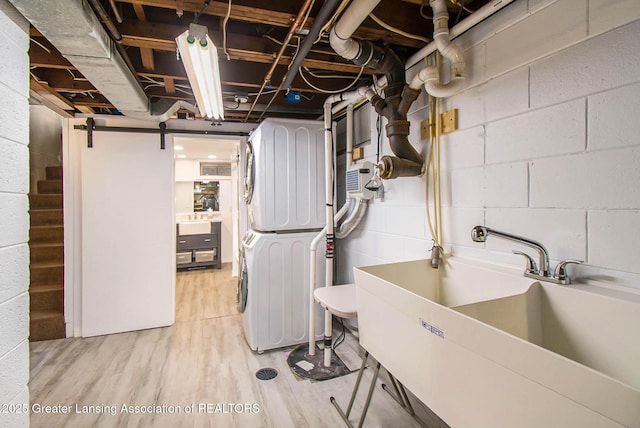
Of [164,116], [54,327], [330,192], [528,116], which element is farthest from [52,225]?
[528,116]

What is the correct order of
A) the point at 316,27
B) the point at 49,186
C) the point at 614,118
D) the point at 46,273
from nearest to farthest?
the point at 614,118 < the point at 316,27 < the point at 46,273 < the point at 49,186

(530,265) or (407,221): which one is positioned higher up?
(407,221)

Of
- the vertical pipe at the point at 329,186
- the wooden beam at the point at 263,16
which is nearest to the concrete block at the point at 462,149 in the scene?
the wooden beam at the point at 263,16

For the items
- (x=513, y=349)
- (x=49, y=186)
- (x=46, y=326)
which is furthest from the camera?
(x=49, y=186)

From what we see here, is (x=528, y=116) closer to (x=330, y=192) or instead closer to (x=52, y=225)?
(x=330, y=192)

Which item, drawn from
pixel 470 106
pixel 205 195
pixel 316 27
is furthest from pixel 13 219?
pixel 205 195

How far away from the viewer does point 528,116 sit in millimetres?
1293

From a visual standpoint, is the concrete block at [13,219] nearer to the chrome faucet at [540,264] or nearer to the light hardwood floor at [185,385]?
the light hardwood floor at [185,385]

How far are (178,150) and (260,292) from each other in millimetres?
3893

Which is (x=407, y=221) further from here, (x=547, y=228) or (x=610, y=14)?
(x=610, y=14)

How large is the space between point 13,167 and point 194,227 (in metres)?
4.60

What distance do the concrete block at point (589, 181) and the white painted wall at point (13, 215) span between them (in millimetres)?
2091

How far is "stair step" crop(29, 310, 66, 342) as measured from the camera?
298cm

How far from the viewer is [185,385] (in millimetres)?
2246
